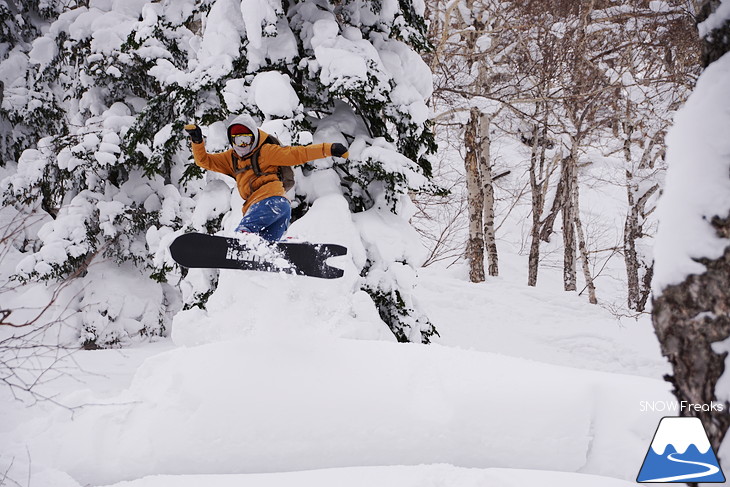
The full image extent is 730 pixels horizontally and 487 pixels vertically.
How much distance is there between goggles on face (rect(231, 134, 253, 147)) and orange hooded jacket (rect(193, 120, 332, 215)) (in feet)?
0.28

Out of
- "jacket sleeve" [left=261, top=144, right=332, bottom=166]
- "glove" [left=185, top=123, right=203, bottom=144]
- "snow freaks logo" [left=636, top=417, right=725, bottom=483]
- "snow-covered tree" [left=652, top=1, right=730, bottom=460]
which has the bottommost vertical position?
"snow freaks logo" [left=636, top=417, right=725, bottom=483]

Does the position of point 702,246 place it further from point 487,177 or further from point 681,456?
point 487,177

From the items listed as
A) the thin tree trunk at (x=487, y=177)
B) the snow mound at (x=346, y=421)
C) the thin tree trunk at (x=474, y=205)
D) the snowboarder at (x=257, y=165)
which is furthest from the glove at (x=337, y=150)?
the thin tree trunk at (x=487, y=177)

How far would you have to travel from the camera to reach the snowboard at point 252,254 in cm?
423

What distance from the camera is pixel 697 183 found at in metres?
1.80

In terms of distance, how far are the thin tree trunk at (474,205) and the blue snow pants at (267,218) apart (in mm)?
7505

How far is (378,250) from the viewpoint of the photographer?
208 inches

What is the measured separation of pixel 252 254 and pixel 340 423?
1.95 meters

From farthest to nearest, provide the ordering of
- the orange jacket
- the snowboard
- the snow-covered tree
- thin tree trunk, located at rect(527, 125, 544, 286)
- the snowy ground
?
thin tree trunk, located at rect(527, 125, 544, 286), the orange jacket, the snowboard, the snowy ground, the snow-covered tree

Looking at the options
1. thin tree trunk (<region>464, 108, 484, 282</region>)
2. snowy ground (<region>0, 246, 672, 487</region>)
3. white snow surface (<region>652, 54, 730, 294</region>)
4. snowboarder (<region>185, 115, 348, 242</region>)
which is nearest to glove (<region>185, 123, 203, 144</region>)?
snowboarder (<region>185, 115, 348, 242</region>)

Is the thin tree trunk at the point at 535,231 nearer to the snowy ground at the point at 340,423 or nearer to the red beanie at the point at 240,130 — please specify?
the snowy ground at the point at 340,423

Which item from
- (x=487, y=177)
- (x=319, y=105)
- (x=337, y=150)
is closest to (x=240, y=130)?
(x=337, y=150)

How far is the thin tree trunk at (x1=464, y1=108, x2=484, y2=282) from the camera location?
11312 millimetres

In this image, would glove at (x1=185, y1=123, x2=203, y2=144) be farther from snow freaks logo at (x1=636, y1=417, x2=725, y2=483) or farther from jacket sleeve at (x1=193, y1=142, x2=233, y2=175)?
snow freaks logo at (x1=636, y1=417, x2=725, y2=483)
